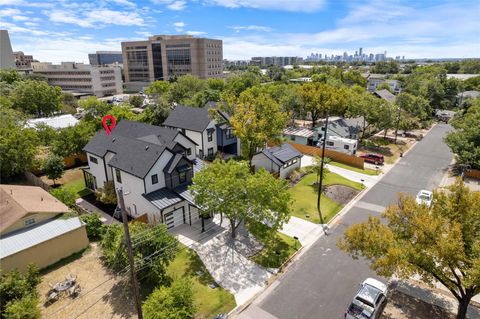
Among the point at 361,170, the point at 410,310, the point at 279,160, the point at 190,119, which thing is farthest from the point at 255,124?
the point at 410,310

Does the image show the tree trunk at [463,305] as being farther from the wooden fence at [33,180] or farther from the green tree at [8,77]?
the green tree at [8,77]

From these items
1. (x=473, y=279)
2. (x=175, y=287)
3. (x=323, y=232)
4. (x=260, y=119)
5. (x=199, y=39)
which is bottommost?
(x=323, y=232)

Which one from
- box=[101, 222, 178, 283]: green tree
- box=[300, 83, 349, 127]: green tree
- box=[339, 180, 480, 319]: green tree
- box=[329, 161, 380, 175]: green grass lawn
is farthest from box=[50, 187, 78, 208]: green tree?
box=[300, 83, 349, 127]: green tree

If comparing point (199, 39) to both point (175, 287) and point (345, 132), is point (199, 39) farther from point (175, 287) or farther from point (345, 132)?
point (175, 287)

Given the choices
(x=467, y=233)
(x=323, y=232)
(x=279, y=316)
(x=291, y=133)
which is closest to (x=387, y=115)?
(x=291, y=133)

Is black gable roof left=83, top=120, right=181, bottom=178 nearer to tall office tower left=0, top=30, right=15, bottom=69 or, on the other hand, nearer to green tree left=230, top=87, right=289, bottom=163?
green tree left=230, top=87, right=289, bottom=163

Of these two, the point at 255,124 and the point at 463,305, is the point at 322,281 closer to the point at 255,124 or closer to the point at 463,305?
the point at 463,305

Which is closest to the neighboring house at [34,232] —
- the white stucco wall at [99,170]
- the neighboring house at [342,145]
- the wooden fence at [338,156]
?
the white stucco wall at [99,170]
